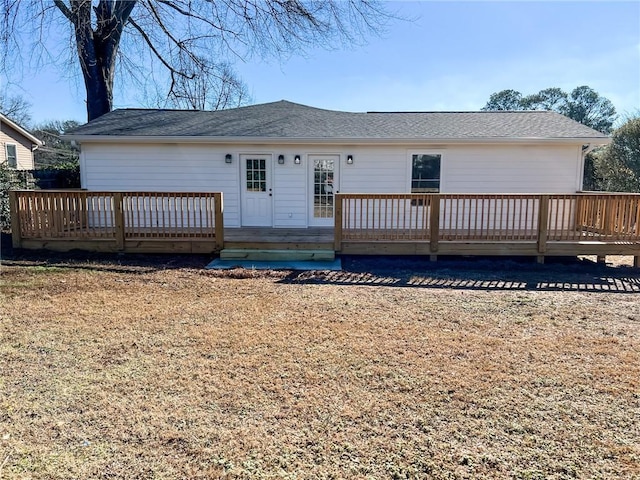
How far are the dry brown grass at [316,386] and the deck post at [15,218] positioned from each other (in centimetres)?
309

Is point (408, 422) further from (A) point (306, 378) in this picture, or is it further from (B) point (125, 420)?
(B) point (125, 420)

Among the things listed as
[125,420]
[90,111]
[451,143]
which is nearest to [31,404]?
[125,420]

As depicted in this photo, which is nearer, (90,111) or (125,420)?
(125,420)

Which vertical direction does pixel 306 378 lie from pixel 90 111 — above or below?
below

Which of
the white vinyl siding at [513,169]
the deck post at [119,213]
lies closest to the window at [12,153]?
the deck post at [119,213]

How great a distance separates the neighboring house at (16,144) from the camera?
18.4 metres

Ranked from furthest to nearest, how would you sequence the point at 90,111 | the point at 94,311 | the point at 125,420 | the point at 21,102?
the point at 21,102 → the point at 90,111 → the point at 94,311 → the point at 125,420

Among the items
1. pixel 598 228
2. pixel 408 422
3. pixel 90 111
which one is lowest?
pixel 408 422

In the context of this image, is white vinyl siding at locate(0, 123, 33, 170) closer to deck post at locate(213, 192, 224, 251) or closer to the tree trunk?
the tree trunk

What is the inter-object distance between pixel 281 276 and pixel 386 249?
212 cm

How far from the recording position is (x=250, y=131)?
9.65 meters

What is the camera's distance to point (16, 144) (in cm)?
1989

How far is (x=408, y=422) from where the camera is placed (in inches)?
99.2

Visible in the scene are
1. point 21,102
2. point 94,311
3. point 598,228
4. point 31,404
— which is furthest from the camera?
point 21,102
